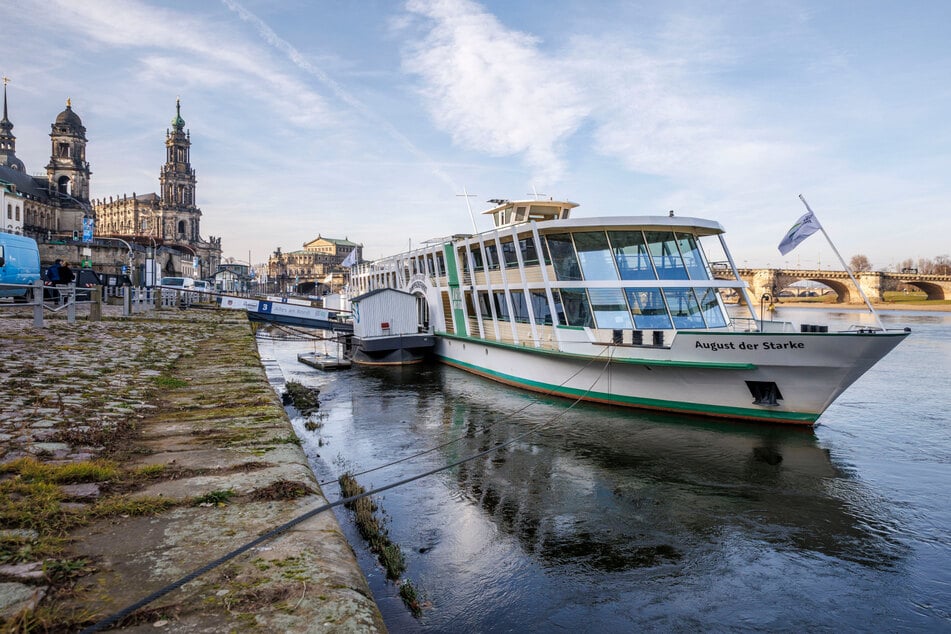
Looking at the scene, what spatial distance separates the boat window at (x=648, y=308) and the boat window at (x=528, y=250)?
148 inches

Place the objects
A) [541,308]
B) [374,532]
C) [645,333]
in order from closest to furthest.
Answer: [374,532]
[645,333]
[541,308]

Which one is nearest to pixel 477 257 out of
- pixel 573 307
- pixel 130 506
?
pixel 573 307

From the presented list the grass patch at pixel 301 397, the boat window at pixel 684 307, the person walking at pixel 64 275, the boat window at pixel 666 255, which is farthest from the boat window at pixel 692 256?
the person walking at pixel 64 275

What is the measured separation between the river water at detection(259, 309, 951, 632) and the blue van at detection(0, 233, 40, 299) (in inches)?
547

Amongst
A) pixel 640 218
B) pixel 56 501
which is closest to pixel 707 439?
pixel 640 218

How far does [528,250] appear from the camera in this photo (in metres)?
19.7

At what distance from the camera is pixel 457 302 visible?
2598cm

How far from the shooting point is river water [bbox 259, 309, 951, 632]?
675 cm

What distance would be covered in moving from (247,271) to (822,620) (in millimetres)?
153313

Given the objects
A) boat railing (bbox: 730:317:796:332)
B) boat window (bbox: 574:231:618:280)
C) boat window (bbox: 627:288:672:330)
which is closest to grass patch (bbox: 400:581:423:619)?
boat window (bbox: 627:288:672:330)

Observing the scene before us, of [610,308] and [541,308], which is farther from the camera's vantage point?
[541,308]

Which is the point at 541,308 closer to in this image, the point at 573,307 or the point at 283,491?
the point at 573,307

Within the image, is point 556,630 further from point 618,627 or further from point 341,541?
point 341,541

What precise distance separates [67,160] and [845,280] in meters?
138
